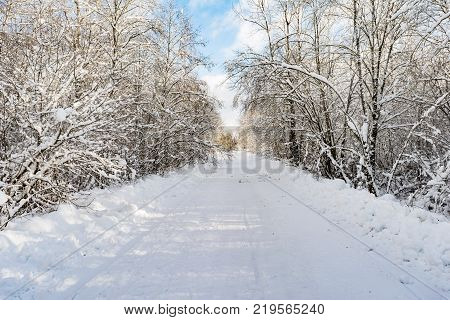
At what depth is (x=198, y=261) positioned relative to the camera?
550cm

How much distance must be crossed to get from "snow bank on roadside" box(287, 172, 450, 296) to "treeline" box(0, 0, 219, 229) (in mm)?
5324

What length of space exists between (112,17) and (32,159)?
992 cm

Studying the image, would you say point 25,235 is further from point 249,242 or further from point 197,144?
point 197,144

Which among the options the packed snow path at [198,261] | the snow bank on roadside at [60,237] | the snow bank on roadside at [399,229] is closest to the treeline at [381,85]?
the snow bank on roadside at [399,229]

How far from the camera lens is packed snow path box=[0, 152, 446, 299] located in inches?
173

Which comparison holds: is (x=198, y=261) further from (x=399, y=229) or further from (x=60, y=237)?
(x=399, y=229)

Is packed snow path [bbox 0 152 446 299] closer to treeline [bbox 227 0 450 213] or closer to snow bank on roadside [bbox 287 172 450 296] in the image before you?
snow bank on roadside [bbox 287 172 450 296]

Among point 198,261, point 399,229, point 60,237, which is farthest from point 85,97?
point 399,229

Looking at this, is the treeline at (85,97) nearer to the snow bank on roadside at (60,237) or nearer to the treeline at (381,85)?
the snow bank on roadside at (60,237)

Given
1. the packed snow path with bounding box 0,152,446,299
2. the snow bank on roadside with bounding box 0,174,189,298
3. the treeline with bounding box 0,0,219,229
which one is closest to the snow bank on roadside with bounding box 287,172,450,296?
the packed snow path with bounding box 0,152,446,299

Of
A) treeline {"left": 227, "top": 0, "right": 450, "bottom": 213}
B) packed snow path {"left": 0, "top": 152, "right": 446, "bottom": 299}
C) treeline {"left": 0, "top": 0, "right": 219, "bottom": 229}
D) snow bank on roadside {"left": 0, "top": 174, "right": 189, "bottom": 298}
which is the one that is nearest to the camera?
packed snow path {"left": 0, "top": 152, "right": 446, "bottom": 299}

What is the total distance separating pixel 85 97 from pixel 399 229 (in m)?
7.34
